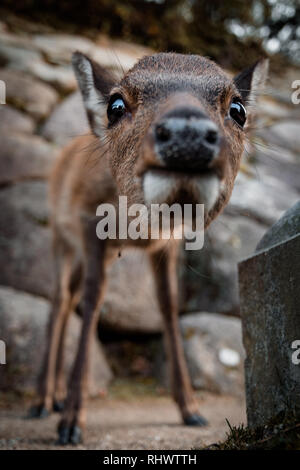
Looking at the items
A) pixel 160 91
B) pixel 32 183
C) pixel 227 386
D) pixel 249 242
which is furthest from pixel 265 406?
pixel 32 183

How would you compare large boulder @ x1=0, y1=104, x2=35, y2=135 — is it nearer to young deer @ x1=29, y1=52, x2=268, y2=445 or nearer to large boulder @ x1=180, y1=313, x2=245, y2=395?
young deer @ x1=29, y1=52, x2=268, y2=445

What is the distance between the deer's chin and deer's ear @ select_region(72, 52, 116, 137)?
153cm

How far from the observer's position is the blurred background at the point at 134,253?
4.91 meters

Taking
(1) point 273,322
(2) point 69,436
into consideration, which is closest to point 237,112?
(1) point 273,322

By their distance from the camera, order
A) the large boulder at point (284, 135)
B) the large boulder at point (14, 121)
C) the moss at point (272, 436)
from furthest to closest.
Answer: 1. the large boulder at point (284, 135)
2. the large boulder at point (14, 121)
3. the moss at point (272, 436)

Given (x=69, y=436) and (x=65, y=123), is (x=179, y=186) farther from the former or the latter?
(x=65, y=123)

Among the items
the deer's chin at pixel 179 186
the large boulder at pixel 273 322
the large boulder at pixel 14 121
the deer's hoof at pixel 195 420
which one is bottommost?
the deer's hoof at pixel 195 420

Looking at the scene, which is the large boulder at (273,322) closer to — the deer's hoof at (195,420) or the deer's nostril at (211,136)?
the deer's nostril at (211,136)

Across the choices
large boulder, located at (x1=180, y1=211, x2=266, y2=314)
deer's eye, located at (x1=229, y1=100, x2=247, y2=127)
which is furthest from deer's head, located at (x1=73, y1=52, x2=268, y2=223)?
large boulder, located at (x1=180, y1=211, x2=266, y2=314)

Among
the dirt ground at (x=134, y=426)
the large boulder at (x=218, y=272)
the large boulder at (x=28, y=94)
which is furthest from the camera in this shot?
the large boulder at (x=28, y=94)

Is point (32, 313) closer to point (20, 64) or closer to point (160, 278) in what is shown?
point (160, 278)

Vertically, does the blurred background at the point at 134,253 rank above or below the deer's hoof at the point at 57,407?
above

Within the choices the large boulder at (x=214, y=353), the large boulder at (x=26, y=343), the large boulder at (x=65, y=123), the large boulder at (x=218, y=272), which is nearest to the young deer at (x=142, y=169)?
the large boulder at (x=26, y=343)

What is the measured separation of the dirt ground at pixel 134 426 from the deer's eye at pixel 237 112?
1954 mm
